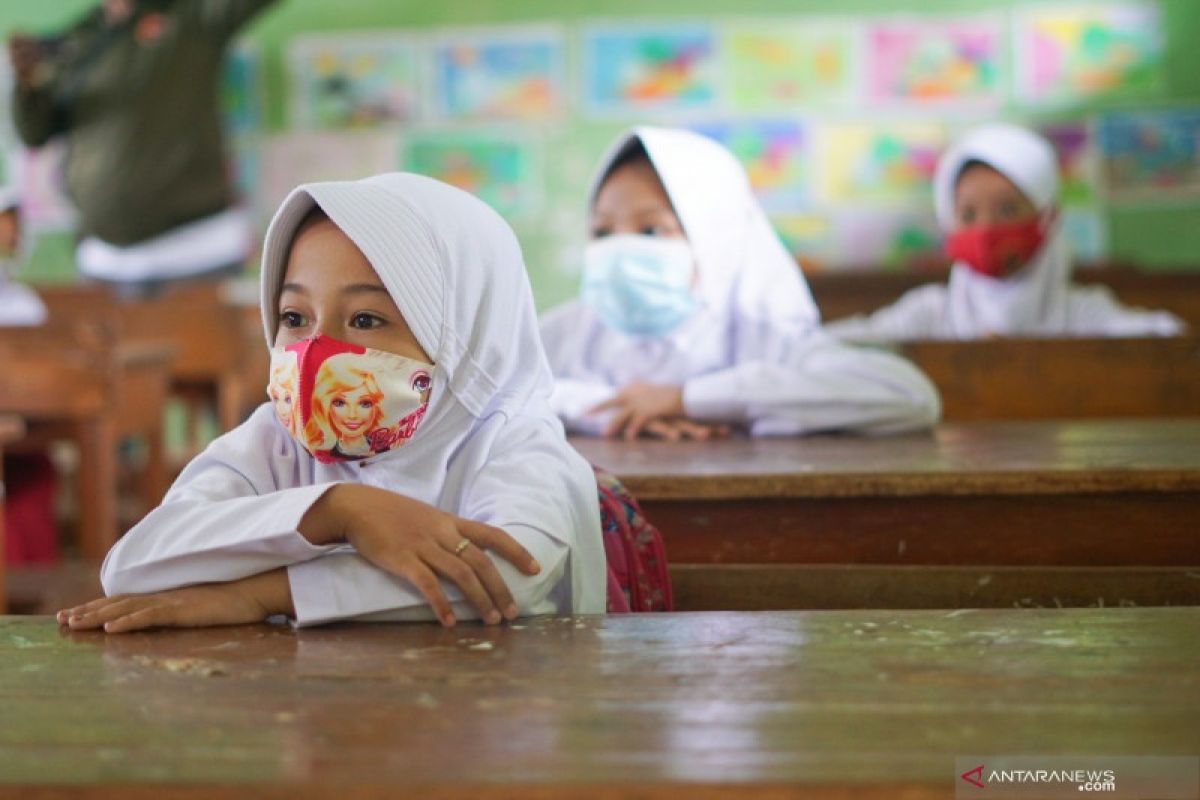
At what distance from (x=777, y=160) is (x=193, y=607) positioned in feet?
19.1

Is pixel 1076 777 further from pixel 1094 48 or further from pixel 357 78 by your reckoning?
pixel 357 78

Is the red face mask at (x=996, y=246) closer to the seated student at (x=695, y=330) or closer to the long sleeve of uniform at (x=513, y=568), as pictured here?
the seated student at (x=695, y=330)

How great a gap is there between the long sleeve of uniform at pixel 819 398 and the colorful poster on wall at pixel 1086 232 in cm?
439

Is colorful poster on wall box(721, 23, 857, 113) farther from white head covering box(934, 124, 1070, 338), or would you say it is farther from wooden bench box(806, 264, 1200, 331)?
white head covering box(934, 124, 1070, 338)

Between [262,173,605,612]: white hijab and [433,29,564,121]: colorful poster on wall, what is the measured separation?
18.1ft

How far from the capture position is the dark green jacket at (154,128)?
23.0 ft

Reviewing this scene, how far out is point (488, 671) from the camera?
3.76ft

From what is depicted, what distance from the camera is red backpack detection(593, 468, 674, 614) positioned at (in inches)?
68.3

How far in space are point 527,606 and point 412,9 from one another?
6.19m

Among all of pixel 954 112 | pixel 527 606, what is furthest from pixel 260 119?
pixel 527 606

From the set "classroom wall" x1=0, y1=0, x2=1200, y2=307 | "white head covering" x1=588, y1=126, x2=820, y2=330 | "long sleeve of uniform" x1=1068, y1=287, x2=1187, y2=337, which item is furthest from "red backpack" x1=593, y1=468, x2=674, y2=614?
"classroom wall" x1=0, y1=0, x2=1200, y2=307

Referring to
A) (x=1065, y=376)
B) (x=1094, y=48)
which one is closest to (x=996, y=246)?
(x=1065, y=376)

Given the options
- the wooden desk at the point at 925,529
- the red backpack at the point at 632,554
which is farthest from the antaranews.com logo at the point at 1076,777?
the wooden desk at the point at 925,529

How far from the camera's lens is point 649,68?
705cm
